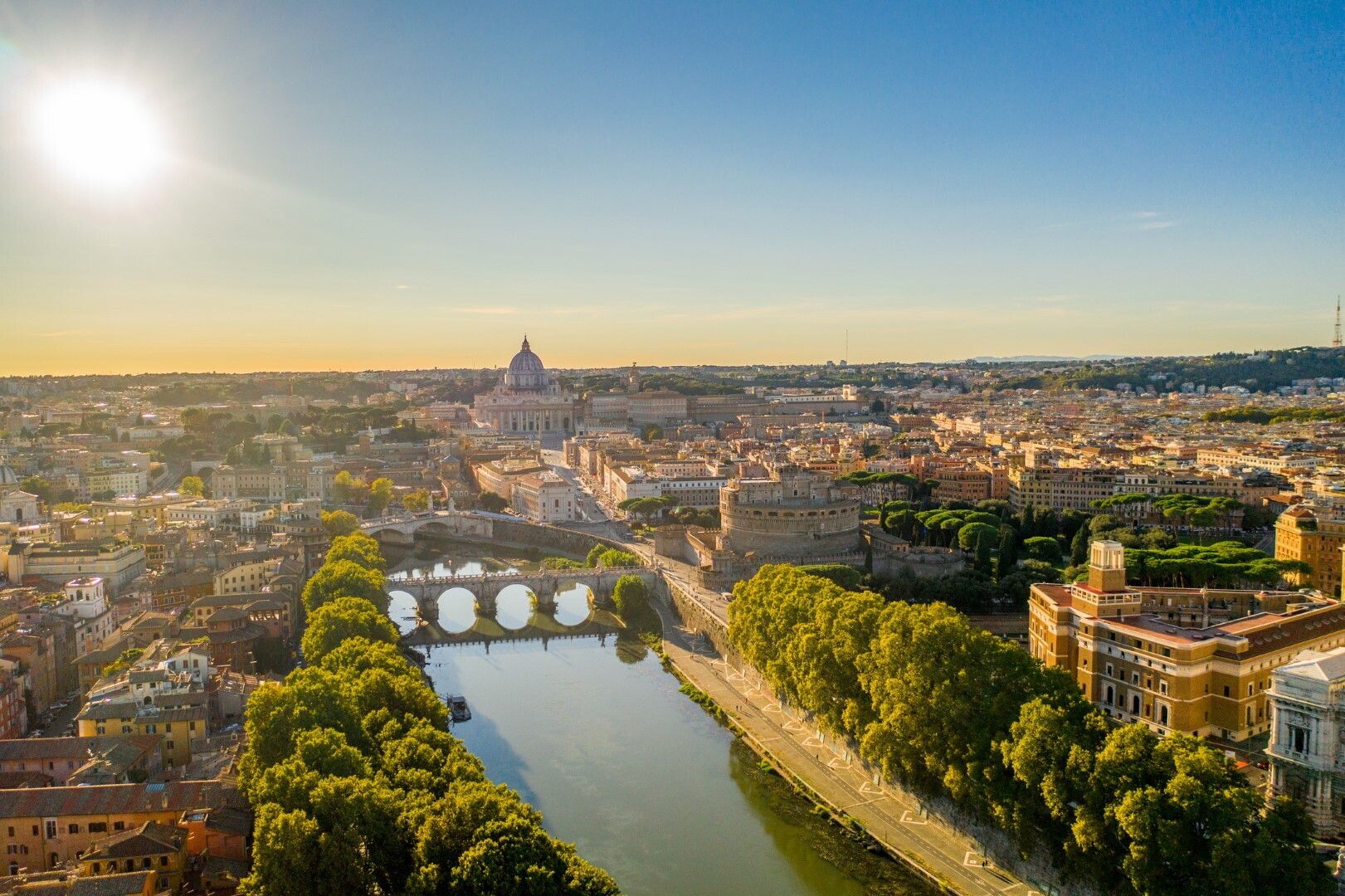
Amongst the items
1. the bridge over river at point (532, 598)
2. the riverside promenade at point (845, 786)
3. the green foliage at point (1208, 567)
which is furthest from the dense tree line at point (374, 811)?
the green foliage at point (1208, 567)

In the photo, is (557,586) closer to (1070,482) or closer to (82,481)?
(1070,482)

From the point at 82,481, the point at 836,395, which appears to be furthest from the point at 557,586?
the point at 836,395

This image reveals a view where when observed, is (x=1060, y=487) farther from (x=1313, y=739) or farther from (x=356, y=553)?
(x=1313, y=739)

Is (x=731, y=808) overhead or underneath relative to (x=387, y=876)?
underneath

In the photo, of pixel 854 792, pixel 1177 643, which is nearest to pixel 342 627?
pixel 854 792

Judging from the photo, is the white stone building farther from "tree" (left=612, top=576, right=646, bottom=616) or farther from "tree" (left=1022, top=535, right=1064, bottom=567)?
"tree" (left=612, top=576, right=646, bottom=616)

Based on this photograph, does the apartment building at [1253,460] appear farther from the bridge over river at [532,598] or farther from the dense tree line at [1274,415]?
the bridge over river at [532,598]
